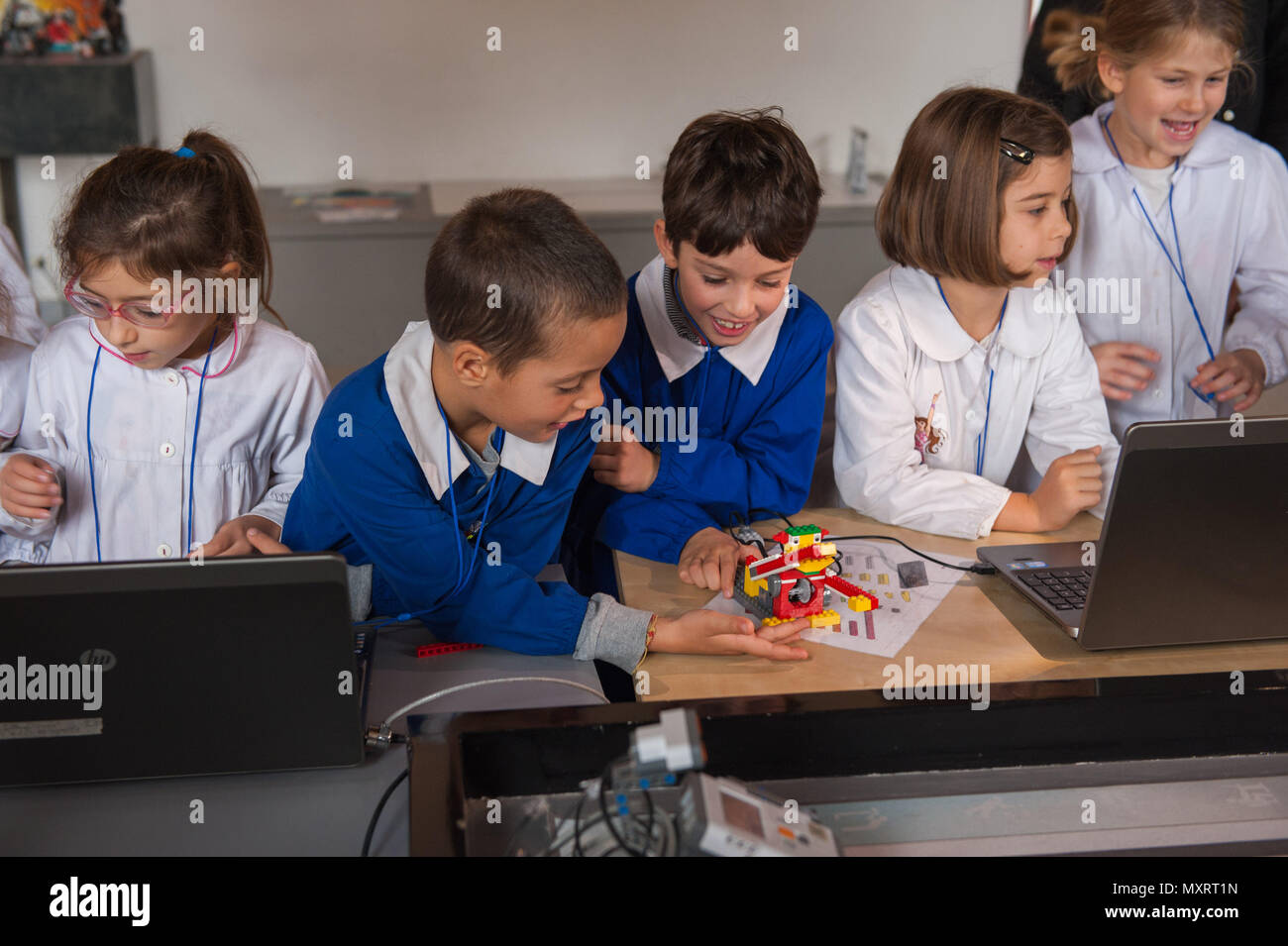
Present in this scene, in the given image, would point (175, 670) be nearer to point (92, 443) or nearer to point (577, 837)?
point (577, 837)

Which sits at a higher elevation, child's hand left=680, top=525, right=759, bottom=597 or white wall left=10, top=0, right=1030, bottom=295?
white wall left=10, top=0, right=1030, bottom=295

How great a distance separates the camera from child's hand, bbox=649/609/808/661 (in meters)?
1.29

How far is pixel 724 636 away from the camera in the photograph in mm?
1296

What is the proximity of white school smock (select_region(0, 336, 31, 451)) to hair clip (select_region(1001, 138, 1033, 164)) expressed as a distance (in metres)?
1.43

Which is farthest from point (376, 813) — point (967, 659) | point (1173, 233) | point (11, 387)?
point (1173, 233)

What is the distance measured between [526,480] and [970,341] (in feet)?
2.40

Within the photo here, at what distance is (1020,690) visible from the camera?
3.60ft

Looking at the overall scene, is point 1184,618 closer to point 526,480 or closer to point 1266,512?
point 1266,512

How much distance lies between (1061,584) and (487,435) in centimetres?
72

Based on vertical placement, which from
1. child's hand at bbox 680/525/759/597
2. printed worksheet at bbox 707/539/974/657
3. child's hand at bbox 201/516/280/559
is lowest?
printed worksheet at bbox 707/539/974/657

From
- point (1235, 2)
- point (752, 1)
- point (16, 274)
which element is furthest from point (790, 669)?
point (752, 1)

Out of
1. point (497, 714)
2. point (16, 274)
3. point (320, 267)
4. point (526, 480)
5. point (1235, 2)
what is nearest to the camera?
point (497, 714)

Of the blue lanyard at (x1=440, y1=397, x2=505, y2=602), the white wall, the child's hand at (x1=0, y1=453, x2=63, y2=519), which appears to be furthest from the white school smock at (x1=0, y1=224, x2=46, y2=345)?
the white wall

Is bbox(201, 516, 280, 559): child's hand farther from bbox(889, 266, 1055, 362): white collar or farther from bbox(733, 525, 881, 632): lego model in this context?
bbox(889, 266, 1055, 362): white collar
